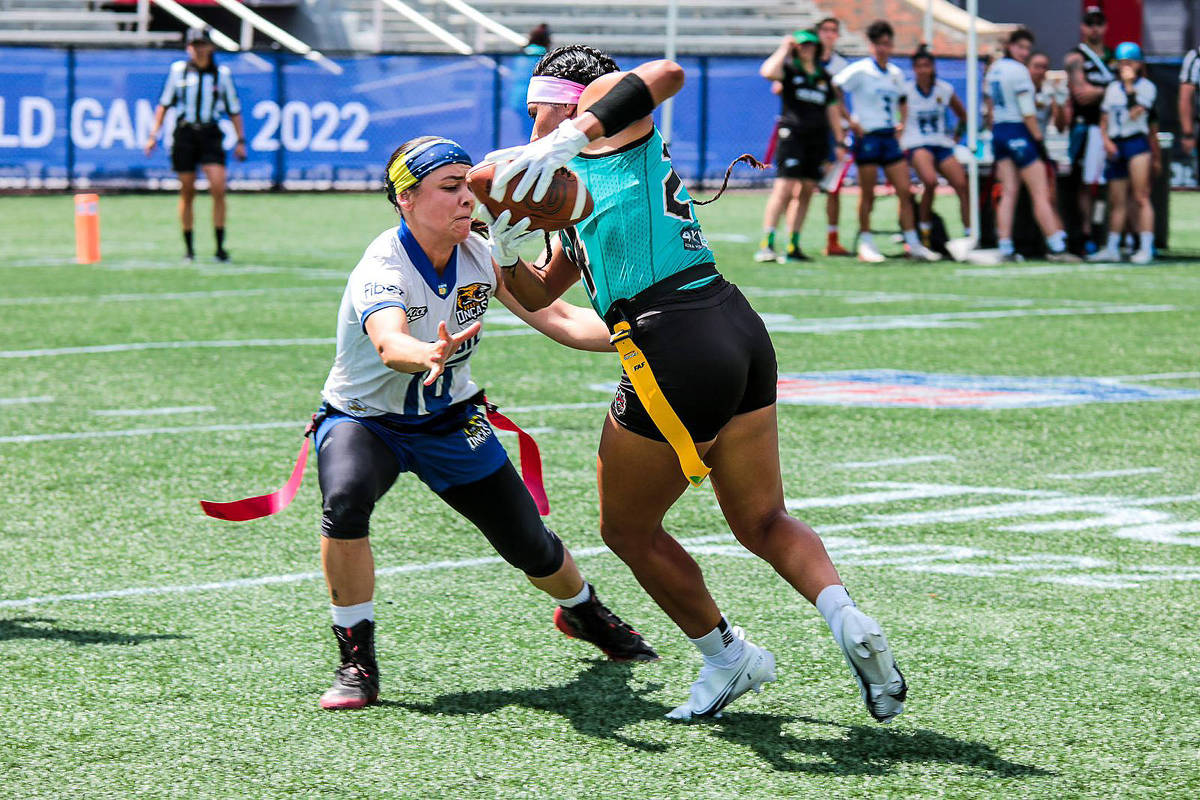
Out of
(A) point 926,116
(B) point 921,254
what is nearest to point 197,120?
(A) point 926,116

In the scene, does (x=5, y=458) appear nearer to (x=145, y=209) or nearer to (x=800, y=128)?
(x=800, y=128)

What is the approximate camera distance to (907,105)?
18.6m

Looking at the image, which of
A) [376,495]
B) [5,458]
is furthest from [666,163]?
[5,458]

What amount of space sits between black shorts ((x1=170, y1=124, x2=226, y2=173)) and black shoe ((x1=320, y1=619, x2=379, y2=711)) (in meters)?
13.2

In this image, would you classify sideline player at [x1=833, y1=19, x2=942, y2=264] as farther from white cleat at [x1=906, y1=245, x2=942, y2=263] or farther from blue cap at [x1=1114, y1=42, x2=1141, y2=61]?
blue cap at [x1=1114, y1=42, x2=1141, y2=61]

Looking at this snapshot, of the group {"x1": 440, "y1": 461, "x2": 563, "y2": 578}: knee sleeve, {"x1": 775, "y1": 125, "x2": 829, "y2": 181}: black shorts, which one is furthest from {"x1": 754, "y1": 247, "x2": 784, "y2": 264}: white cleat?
{"x1": 440, "y1": 461, "x2": 563, "y2": 578}: knee sleeve

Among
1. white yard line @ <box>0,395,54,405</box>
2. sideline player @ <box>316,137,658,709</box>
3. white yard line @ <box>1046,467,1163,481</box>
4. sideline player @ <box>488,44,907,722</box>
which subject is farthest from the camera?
white yard line @ <box>0,395,54,405</box>

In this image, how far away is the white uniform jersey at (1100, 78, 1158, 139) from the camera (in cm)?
1838

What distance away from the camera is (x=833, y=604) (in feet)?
14.9

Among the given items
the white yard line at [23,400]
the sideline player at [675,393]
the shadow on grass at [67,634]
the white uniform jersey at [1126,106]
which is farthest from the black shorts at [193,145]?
the sideline player at [675,393]

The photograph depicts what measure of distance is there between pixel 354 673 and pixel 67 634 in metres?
1.12

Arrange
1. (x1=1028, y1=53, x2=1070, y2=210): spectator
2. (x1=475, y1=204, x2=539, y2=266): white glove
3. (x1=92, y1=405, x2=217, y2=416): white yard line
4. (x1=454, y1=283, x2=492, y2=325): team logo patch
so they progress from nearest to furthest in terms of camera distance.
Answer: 1. (x1=475, y1=204, x2=539, y2=266): white glove
2. (x1=454, y1=283, x2=492, y2=325): team logo patch
3. (x1=92, y1=405, x2=217, y2=416): white yard line
4. (x1=1028, y1=53, x2=1070, y2=210): spectator

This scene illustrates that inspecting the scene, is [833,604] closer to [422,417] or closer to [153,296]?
[422,417]

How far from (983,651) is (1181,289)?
11.6 meters
